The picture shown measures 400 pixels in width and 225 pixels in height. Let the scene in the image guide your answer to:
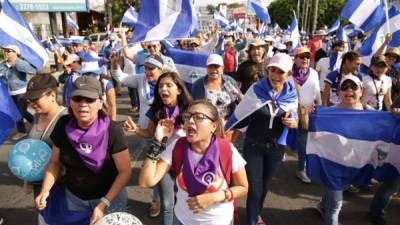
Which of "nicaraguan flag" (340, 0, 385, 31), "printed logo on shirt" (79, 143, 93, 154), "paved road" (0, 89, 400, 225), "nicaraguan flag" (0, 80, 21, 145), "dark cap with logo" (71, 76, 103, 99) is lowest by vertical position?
"paved road" (0, 89, 400, 225)

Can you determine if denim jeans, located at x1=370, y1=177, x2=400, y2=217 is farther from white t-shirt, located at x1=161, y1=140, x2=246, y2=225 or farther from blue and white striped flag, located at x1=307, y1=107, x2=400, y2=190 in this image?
white t-shirt, located at x1=161, y1=140, x2=246, y2=225

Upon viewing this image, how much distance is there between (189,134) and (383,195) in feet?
8.63

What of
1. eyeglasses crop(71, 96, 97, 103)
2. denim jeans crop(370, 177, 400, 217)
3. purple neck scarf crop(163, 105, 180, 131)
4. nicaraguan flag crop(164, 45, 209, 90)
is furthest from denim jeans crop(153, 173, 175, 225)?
nicaraguan flag crop(164, 45, 209, 90)

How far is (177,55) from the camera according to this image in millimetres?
6203

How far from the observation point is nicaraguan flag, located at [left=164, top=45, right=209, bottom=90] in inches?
230

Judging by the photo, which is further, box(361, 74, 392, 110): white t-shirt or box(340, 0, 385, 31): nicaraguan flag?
box(340, 0, 385, 31): nicaraguan flag

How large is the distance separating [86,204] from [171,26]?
2418 millimetres

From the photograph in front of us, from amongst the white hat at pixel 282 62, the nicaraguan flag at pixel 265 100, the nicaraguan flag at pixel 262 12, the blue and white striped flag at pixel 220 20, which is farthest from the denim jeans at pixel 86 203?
the blue and white striped flag at pixel 220 20

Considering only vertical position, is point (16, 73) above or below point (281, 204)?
above

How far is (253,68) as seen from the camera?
17.0ft

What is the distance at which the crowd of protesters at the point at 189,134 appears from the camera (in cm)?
232

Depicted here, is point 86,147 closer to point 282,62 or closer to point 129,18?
point 282,62

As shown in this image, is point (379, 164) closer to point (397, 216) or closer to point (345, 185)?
point (345, 185)

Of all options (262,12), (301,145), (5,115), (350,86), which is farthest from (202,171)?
(262,12)
